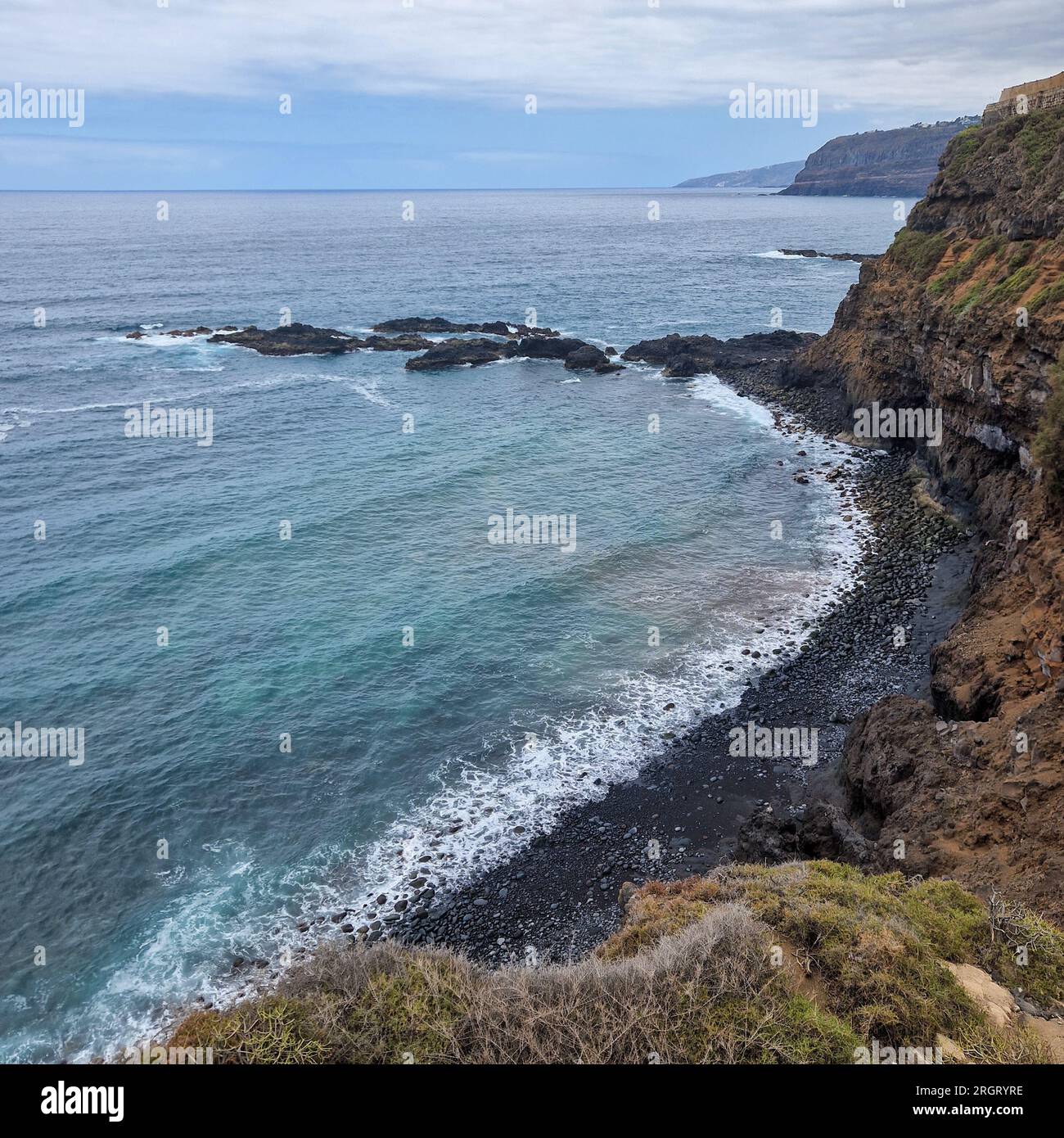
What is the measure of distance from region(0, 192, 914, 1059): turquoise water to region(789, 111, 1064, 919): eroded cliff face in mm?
7664

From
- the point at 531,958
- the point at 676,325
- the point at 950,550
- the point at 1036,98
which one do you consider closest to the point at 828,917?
the point at 531,958

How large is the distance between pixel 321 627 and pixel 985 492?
31.9 metres

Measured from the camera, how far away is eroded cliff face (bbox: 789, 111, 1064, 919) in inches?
732

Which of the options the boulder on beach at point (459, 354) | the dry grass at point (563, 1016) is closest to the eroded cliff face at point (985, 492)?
the dry grass at point (563, 1016)

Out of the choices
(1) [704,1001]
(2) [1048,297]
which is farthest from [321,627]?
(2) [1048,297]

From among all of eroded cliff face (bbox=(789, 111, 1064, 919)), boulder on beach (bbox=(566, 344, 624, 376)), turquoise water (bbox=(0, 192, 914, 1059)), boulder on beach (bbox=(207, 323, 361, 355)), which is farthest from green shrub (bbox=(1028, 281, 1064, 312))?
boulder on beach (bbox=(207, 323, 361, 355))

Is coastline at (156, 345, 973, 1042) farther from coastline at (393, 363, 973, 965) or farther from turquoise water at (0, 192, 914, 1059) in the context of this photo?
turquoise water at (0, 192, 914, 1059)

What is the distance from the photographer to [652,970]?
12070 mm

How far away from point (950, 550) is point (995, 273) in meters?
13.8

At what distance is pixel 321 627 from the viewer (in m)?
33.8

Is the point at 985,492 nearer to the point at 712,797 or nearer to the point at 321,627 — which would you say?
the point at 712,797

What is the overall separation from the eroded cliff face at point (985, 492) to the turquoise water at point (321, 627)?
7.66 m

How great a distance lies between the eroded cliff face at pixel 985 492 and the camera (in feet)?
61.0

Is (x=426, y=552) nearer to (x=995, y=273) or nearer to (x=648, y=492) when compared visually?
(x=648, y=492)
